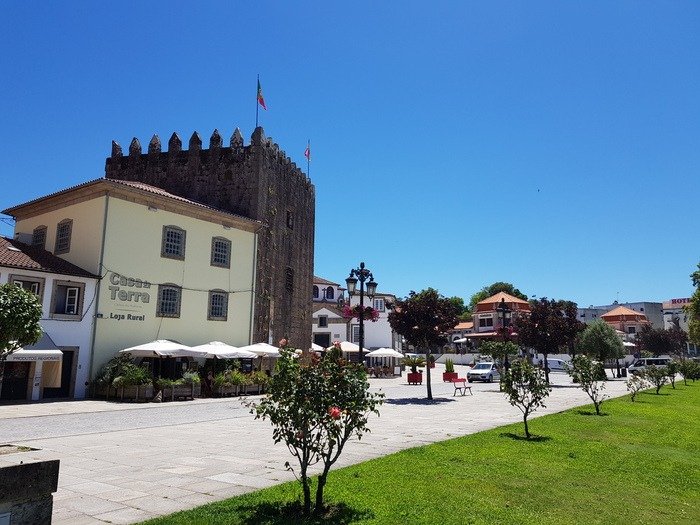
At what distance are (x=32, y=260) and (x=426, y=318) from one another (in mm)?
16595

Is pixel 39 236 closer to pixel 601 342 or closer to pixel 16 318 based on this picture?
pixel 16 318

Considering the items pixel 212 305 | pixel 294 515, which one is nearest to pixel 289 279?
pixel 212 305

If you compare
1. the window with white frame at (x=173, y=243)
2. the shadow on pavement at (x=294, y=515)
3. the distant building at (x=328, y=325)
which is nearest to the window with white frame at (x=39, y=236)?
the window with white frame at (x=173, y=243)

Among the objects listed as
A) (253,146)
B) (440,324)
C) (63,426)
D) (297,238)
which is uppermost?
(253,146)

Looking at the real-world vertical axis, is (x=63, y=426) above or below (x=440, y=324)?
below

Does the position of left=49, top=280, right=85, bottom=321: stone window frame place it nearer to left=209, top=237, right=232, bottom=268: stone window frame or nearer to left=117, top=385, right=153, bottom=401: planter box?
left=117, top=385, right=153, bottom=401: planter box

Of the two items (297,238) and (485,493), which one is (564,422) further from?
(297,238)

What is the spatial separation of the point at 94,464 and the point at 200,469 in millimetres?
1903

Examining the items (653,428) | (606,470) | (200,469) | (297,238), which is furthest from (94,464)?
(297,238)

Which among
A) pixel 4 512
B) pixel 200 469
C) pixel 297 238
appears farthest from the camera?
pixel 297 238

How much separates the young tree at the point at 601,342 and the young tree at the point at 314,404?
40.8 metres

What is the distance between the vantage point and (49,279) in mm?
21344

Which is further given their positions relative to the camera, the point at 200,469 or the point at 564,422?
the point at 564,422

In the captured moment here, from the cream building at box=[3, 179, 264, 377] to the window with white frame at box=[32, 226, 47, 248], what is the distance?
2.2 inches
